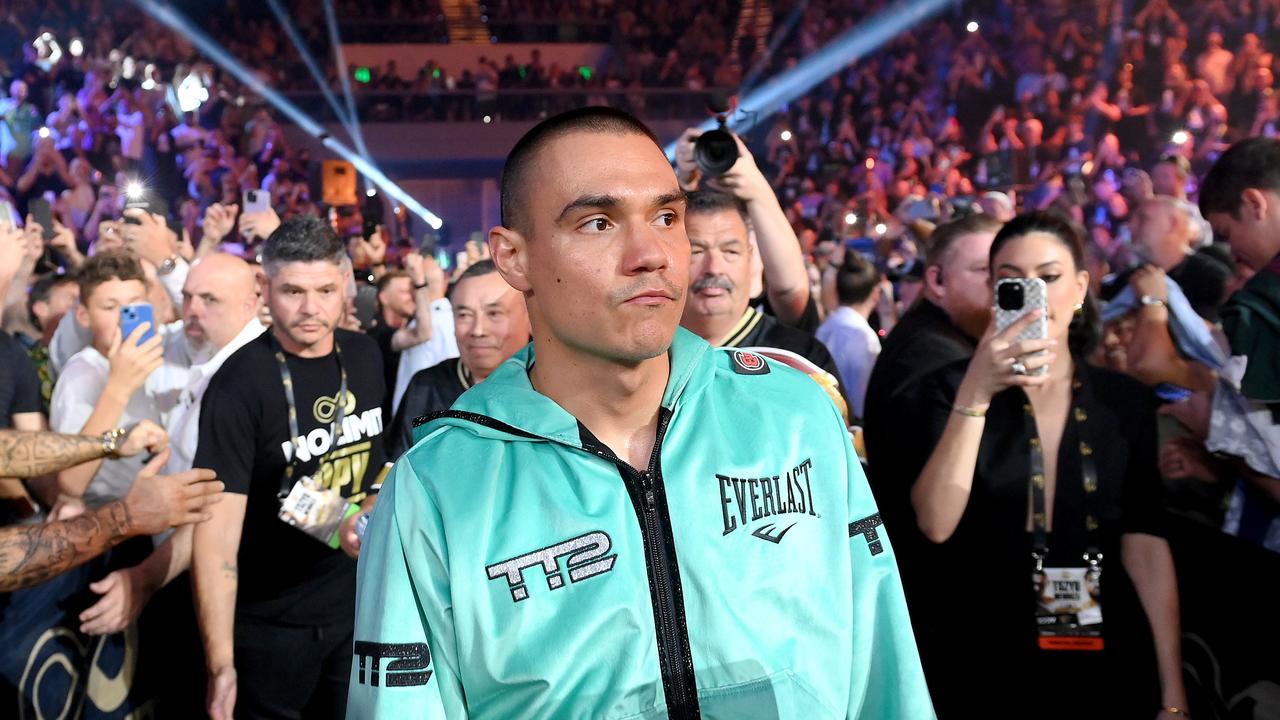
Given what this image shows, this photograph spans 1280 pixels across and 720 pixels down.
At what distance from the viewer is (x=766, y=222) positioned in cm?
305

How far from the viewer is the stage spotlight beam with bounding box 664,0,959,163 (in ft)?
58.0

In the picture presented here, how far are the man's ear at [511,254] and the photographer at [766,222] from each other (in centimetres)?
148

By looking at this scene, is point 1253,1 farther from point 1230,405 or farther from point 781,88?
point 1230,405

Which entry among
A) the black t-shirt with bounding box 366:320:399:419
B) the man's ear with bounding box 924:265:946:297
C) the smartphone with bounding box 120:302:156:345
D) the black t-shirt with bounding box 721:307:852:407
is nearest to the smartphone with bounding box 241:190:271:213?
the black t-shirt with bounding box 366:320:399:419

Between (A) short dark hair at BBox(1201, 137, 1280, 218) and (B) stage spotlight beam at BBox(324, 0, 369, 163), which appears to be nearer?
(A) short dark hair at BBox(1201, 137, 1280, 218)

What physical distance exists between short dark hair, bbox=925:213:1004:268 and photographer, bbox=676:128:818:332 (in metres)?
0.39

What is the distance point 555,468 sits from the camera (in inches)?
57.0

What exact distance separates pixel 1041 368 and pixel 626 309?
1.31m

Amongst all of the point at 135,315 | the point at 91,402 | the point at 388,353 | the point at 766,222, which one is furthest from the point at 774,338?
the point at 388,353

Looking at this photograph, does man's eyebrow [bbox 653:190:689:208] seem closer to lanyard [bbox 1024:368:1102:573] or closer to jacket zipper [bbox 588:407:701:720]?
jacket zipper [bbox 588:407:701:720]

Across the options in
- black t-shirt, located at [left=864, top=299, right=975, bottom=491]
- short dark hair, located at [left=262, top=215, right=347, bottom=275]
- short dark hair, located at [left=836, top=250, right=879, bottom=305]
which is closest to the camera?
black t-shirt, located at [left=864, top=299, right=975, bottom=491]

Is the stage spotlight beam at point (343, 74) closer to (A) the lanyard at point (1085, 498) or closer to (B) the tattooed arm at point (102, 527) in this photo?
(B) the tattooed arm at point (102, 527)

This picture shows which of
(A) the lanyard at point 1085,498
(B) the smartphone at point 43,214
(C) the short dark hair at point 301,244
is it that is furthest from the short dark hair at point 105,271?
(A) the lanyard at point 1085,498

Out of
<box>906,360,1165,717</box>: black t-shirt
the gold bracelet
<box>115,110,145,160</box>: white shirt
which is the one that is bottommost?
<box>906,360,1165,717</box>: black t-shirt
